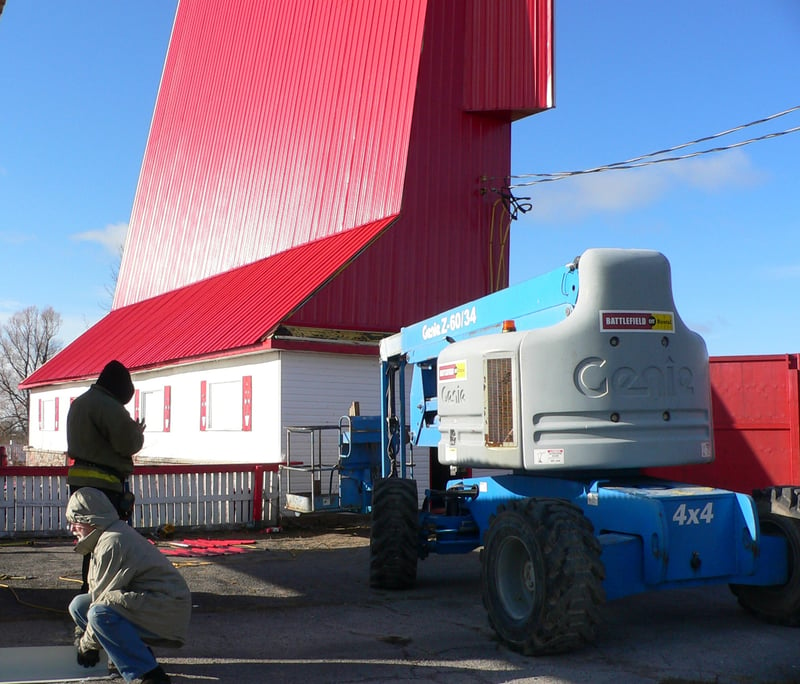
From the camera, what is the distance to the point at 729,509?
7.29 m

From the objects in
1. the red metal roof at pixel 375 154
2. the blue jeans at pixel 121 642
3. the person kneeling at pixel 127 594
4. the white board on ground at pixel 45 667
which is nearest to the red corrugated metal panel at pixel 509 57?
the red metal roof at pixel 375 154

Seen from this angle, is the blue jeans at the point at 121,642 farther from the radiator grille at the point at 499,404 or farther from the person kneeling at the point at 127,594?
the radiator grille at the point at 499,404

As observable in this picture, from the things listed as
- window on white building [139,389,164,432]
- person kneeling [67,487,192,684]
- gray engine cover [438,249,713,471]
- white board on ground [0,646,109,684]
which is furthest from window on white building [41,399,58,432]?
person kneeling [67,487,192,684]

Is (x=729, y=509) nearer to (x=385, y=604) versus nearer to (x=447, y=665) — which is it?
(x=447, y=665)

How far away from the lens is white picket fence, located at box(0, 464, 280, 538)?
14172 millimetres

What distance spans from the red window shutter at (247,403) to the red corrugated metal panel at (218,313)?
30.0 inches

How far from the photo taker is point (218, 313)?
69.3ft

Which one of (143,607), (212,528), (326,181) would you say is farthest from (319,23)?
(143,607)

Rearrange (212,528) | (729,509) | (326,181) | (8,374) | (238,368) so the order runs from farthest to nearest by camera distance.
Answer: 1. (8,374)
2. (326,181)
3. (238,368)
4. (212,528)
5. (729,509)

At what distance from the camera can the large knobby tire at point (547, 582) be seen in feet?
21.4

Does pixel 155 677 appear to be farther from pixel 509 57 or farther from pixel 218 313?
pixel 509 57

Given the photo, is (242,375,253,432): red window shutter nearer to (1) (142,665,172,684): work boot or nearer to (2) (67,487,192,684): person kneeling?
(2) (67,487,192,684): person kneeling

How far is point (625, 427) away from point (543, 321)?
1196 mm

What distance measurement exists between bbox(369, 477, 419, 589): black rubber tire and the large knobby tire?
237 centimetres
